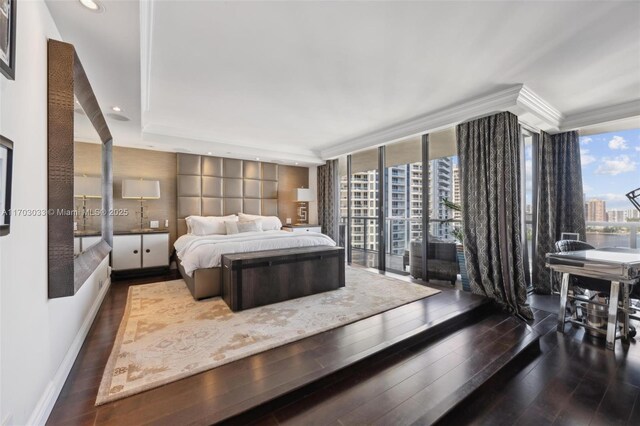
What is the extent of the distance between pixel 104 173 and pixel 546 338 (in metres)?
5.51

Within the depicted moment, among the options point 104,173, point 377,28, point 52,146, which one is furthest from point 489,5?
point 104,173

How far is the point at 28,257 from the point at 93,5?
59.2 inches

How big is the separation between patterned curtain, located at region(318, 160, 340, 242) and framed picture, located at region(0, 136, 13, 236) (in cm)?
556

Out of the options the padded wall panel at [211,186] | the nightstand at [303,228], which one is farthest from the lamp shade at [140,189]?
the nightstand at [303,228]

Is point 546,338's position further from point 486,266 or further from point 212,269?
point 212,269

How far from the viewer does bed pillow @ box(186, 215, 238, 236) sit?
194 inches

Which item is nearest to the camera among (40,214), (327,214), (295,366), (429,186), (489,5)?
(40,214)

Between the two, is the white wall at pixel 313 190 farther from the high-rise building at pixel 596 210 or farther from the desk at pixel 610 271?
the high-rise building at pixel 596 210

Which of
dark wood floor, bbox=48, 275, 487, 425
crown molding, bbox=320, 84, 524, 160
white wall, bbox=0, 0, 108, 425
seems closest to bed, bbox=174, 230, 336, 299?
dark wood floor, bbox=48, 275, 487, 425

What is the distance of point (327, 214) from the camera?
661 centimetres

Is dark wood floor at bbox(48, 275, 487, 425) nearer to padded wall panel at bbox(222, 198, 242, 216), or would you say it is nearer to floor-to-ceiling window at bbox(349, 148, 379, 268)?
floor-to-ceiling window at bbox(349, 148, 379, 268)

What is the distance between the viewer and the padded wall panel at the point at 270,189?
6.46 metres

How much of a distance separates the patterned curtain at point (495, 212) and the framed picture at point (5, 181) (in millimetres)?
4263

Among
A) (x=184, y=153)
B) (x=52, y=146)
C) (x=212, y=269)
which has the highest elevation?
(x=184, y=153)
